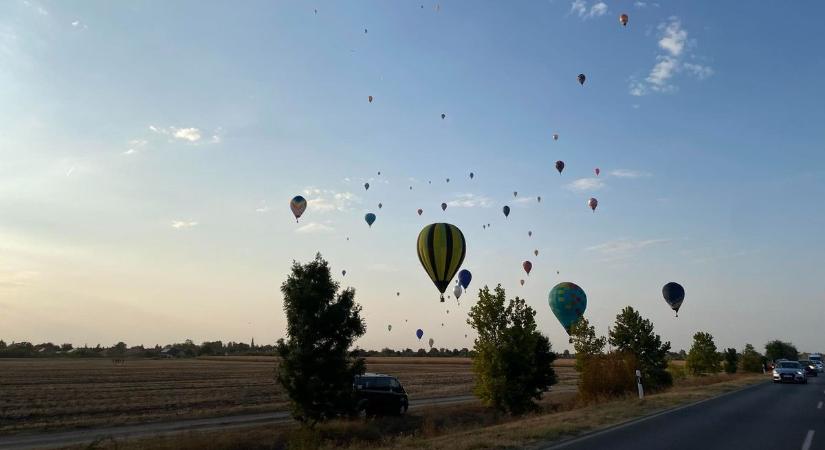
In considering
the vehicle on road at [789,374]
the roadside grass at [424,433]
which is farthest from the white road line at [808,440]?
the vehicle on road at [789,374]

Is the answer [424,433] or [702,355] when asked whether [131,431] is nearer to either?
[424,433]

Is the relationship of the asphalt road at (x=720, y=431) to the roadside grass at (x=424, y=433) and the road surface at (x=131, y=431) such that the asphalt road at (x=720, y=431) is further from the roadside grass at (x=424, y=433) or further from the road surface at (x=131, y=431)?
the road surface at (x=131, y=431)

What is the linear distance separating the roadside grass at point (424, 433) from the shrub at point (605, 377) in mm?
5059

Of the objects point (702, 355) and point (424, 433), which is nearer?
point (424, 433)

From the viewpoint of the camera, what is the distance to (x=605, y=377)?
111ft

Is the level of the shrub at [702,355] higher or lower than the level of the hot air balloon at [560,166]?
lower

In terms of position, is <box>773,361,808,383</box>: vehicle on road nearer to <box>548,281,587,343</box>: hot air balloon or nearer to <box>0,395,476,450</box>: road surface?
<box>548,281,587,343</box>: hot air balloon

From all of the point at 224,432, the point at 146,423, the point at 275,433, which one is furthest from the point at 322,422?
the point at 146,423

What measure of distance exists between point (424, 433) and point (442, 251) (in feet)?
58.5

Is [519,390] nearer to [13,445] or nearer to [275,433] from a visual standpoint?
[275,433]

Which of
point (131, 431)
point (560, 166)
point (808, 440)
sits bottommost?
point (131, 431)

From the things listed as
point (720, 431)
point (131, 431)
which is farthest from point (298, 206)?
point (720, 431)

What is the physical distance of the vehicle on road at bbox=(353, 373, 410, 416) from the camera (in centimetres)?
2692

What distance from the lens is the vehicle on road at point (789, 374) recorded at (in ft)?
140
